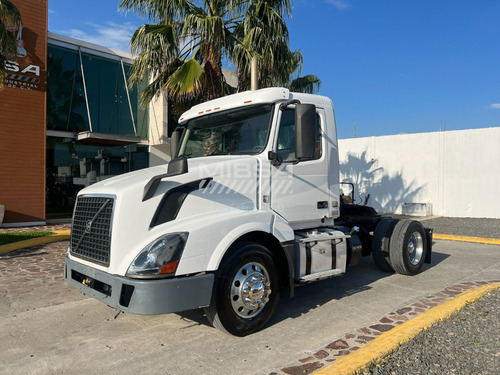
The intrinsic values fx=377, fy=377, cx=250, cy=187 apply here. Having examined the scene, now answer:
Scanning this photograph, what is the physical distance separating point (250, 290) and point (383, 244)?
3427 mm

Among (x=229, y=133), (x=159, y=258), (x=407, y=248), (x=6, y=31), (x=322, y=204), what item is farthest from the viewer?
(x=6, y=31)

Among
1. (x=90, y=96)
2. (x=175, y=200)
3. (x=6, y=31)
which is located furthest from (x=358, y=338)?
(x=90, y=96)

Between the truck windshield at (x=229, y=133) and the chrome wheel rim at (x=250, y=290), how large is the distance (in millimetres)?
1346

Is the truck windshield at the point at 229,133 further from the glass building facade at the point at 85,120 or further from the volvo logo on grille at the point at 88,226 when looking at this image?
the glass building facade at the point at 85,120

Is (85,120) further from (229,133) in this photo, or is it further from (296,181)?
(296,181)

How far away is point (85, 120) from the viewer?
14734 millimetres

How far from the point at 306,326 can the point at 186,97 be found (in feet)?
24.9

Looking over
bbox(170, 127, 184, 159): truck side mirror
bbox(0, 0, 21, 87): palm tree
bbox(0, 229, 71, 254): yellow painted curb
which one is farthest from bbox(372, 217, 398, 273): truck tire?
bbox(0, 0, 21, 87): palm tree

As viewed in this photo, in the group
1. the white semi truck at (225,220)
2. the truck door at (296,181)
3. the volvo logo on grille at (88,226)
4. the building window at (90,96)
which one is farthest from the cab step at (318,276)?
the building window at (90,96)

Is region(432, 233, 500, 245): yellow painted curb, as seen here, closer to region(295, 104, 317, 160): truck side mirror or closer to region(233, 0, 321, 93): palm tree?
region(233, 0, 321, 93): palm tree

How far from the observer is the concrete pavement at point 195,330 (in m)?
3.37

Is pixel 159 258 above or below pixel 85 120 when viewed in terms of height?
below

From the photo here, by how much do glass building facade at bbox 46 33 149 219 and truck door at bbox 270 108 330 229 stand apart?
1062cm

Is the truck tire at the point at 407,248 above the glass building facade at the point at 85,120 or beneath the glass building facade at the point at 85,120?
beneath
